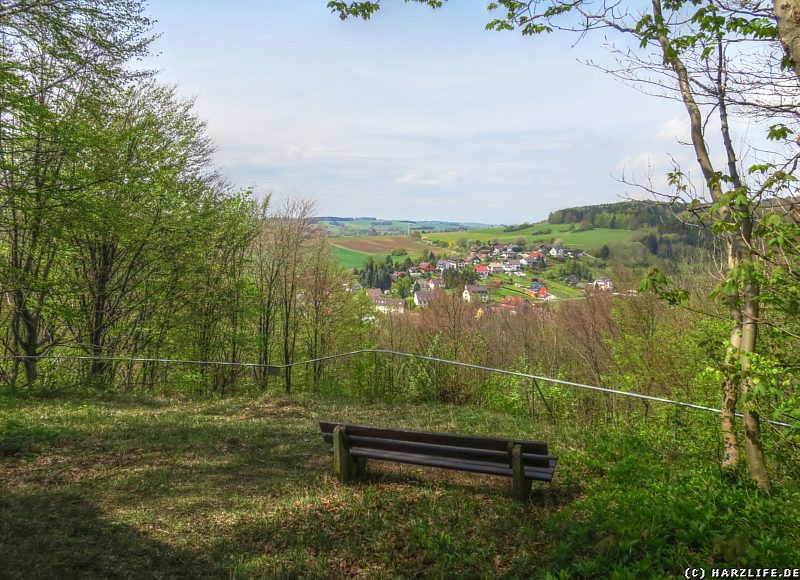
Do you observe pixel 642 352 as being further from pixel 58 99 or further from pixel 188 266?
pixel 58 99

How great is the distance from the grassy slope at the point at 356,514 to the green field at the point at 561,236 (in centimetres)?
2835

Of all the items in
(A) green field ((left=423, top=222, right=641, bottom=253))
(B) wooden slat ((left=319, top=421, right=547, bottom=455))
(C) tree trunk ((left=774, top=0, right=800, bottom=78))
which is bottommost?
(B) wooden slat ((left=319, top=421, right=547, bottom=455))

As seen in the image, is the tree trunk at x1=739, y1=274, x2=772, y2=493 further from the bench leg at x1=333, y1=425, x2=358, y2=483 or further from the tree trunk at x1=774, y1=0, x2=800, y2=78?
the bench leg at x1=333, y1=425, x2=358, y2=483

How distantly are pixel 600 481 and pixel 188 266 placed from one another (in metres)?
14.1

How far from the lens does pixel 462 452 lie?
13.9 ft

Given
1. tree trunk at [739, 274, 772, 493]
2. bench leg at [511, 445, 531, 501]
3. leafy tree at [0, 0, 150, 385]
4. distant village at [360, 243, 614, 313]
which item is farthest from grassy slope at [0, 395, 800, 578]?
distant village at [360, 243, 614, 313]

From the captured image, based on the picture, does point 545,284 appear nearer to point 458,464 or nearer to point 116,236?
point 116,236

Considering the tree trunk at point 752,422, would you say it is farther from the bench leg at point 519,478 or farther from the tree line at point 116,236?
the tree line at point 116,236

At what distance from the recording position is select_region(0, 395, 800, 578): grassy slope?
3.24m

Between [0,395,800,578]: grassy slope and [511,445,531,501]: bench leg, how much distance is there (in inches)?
4.1

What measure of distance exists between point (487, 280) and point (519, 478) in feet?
117

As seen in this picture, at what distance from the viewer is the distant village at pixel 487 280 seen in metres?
23.9

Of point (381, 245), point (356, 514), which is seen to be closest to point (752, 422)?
point (356, 514)

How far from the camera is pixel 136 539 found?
379 cm
